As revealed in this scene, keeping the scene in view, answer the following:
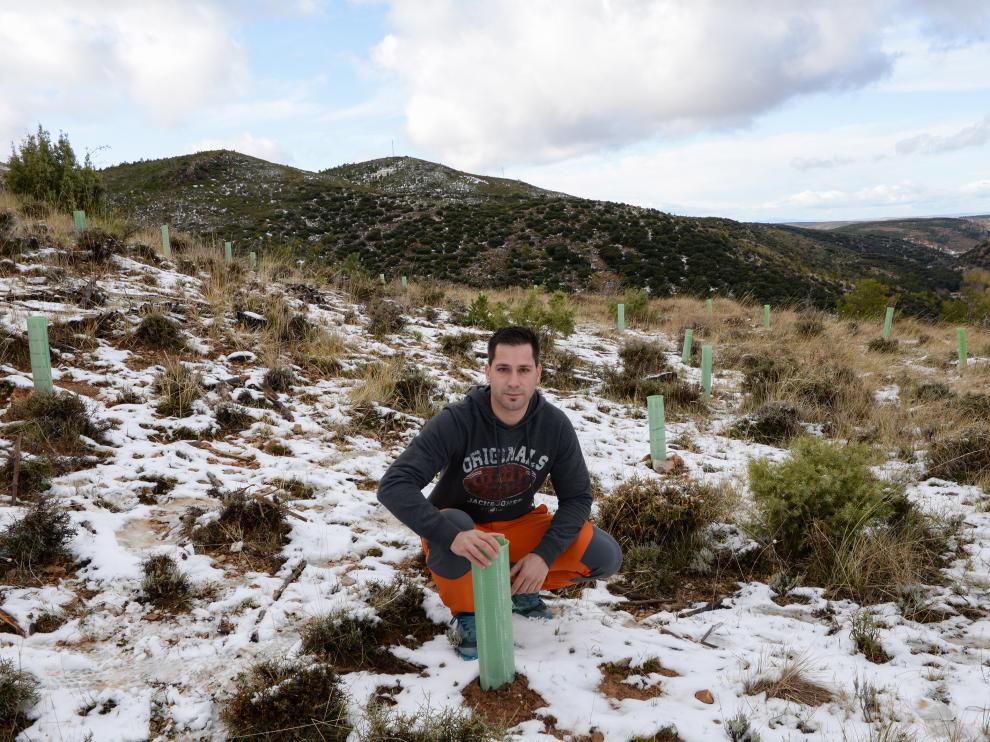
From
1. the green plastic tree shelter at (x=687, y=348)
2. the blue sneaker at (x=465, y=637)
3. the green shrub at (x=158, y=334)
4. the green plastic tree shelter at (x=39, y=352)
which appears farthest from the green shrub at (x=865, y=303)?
the green plastic tree shelter at (x=39, y=352)

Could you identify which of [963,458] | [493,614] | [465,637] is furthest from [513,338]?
[963,458]

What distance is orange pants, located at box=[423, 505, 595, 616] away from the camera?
247 centimetres

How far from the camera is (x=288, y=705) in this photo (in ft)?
6.46

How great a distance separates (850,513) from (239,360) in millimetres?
5471

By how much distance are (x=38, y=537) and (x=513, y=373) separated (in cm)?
251

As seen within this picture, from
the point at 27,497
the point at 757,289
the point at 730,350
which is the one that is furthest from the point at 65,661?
the point at 757,289

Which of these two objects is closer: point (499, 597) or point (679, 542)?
point (499, 597)

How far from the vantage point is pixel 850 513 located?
320cm

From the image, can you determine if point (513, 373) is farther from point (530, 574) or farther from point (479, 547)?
point (530, 574)

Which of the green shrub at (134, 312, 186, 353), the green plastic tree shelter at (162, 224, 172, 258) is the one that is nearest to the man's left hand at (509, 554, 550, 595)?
the green shrub at (134, 312, 186, 353)

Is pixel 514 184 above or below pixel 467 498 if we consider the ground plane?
above

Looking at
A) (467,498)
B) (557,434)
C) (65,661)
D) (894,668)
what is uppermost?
(557,434)

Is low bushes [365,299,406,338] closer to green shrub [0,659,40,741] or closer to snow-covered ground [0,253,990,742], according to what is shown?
snow-covered ground [0,253,990,742]

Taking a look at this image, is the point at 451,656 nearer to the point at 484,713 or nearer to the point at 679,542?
the point at 484,713
